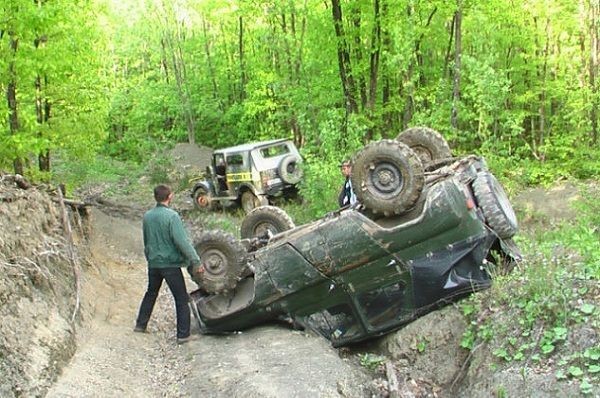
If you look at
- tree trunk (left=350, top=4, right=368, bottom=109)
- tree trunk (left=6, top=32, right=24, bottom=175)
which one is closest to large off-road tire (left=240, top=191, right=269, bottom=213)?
tree trunk (left=350, top=4, right=368, bottom=109)

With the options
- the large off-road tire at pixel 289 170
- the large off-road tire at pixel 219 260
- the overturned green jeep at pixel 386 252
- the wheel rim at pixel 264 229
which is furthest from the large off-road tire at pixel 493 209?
the large off-road tire at pixel 289 170

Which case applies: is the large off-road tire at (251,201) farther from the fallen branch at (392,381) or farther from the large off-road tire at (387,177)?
the fallen branch at (392,381)

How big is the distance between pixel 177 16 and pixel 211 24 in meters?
2.05

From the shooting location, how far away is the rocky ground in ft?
17.2

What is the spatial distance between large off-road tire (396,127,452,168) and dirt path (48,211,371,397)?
284cm

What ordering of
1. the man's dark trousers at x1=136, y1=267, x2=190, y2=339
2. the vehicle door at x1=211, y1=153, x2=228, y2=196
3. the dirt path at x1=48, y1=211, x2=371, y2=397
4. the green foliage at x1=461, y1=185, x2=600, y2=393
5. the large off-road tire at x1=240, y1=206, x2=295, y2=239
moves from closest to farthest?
the green foliage at x1=461, y1=185, x2=600, y2=393 < the dirt path at x1=48, y1=211, x2=371, y2=397 < the man's dark trousers at x1=136, y1=267, x2=190, y2=339 < the large off-road tire at x1=240, y1=206, x2=295, y2=239 < the vehicle door at x1=211, y1=153, x2=228, y2=196

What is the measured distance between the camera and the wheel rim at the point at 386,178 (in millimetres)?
6473

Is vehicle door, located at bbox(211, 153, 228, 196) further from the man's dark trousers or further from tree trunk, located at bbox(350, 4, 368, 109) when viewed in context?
the man's dark trousers

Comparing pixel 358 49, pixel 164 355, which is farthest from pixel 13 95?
pixel 358 49

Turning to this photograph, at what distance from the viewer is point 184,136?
113ft

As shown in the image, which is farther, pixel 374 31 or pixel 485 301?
pixel 374 31

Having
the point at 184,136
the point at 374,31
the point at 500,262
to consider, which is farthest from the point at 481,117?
the point at 184,136

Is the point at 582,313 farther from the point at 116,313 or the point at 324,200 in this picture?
the point at 324,200

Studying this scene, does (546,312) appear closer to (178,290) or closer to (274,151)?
(178,290)
